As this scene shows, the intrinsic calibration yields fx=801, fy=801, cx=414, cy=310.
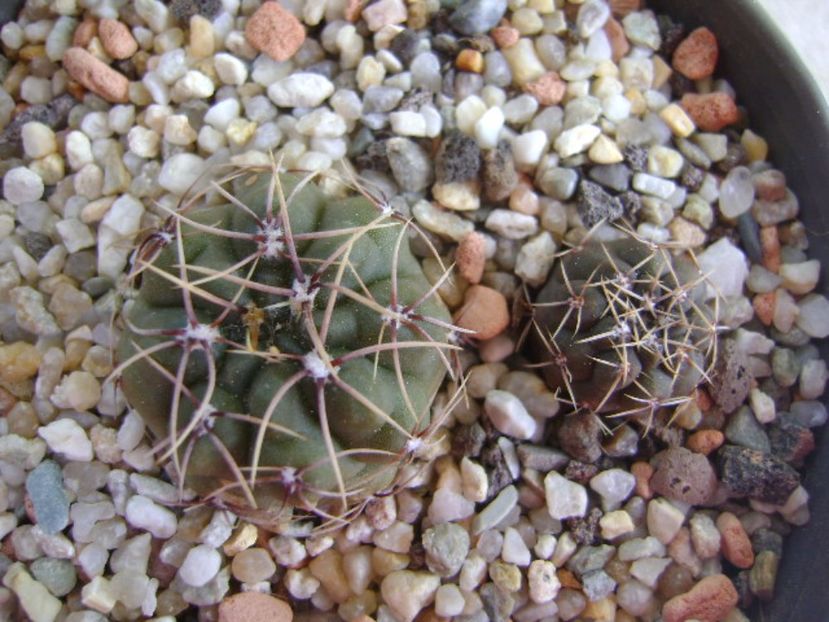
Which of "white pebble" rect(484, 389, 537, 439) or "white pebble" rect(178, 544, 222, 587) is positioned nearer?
"white pebble" rect(178, 544, 222, 587)

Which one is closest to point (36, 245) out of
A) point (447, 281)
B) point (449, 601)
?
point (447, 281)

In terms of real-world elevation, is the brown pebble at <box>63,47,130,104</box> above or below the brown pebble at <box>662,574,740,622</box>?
below

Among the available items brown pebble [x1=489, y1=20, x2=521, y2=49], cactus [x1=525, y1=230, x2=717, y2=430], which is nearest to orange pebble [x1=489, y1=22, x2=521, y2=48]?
brown pebble [x1=489, y1=20, x2=521, y2=49]

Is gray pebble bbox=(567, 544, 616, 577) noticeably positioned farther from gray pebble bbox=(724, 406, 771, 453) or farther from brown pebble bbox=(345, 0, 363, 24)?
brown pebble bbox=(345, 0, 363, 24)

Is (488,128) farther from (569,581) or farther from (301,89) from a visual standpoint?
(569,581)

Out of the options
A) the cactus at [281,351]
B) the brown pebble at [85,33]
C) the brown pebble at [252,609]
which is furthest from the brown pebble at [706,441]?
the brown pebble at [85,33]
